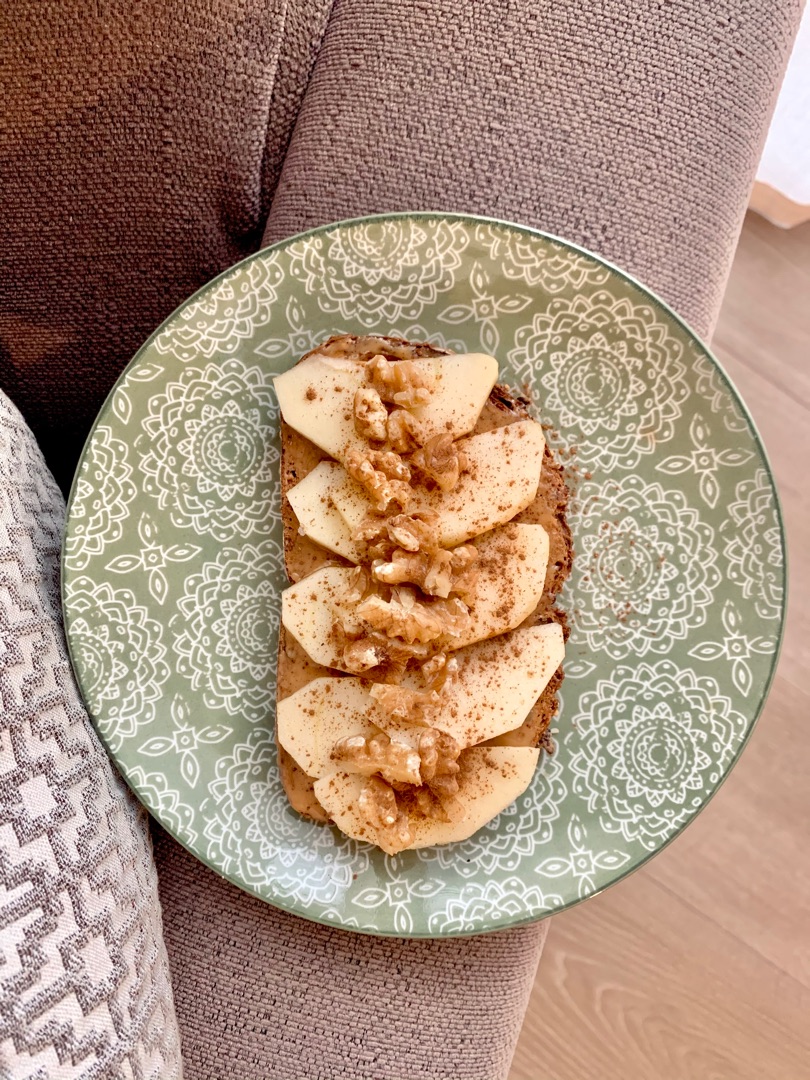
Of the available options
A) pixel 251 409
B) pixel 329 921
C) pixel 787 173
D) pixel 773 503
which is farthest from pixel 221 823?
pixel 787 173

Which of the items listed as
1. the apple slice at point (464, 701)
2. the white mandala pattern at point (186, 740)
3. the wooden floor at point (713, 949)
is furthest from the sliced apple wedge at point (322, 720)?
the wooden floor at point (713, 949)

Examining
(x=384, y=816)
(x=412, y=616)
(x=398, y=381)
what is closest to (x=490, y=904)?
(x=384, y=816)

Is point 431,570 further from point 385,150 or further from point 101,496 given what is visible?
point 385,150

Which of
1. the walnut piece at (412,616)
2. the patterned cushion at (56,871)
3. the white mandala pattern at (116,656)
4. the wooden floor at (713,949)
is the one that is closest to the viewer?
the patterned cushion at (56,871)

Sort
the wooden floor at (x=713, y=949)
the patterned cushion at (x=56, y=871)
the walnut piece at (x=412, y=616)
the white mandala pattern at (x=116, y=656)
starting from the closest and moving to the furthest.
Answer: the patterned cushion at (x=56, y=871) → the walnut piece at (x=412, y=616) → the white mandala pattern at (x=116, y=656) → the wooden floor at (x=713, y=949)

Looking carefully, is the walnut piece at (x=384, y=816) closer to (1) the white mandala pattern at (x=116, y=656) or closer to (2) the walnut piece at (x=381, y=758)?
(2) the walnut piece at (x=381, y=758)

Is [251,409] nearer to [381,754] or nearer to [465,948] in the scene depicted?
[381,754]
